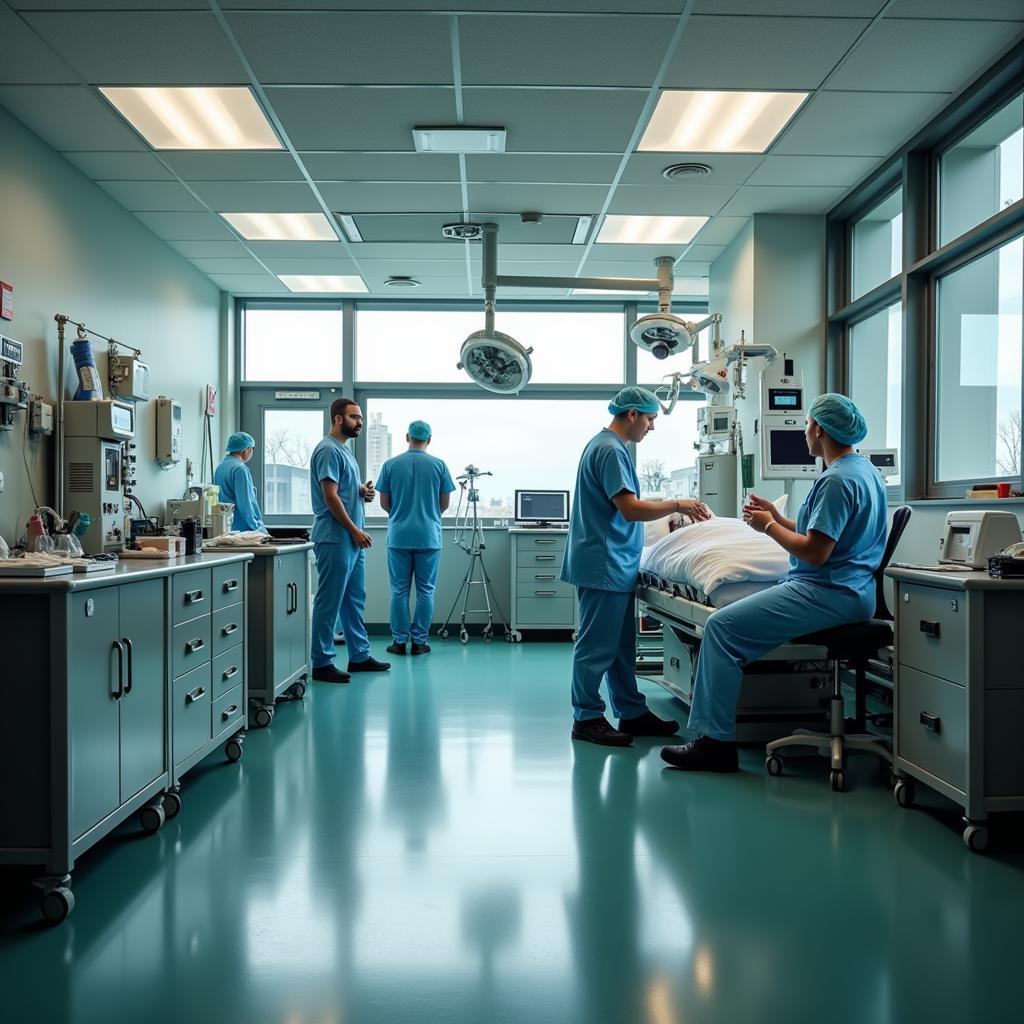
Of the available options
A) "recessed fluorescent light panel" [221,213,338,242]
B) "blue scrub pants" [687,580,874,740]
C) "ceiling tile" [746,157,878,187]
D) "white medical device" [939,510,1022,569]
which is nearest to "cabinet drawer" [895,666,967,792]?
"blue scrub pants" [687,580,874,740]

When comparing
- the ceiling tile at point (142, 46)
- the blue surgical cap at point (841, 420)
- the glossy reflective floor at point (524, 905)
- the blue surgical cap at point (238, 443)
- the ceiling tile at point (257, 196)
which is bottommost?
the glossy reflective floor at point (524, 905)

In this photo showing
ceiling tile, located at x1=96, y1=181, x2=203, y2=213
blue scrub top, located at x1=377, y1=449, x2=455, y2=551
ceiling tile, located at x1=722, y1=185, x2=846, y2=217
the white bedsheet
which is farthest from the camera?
blue scrub top, located at x1=377, y1=449, x2=455, y2=551

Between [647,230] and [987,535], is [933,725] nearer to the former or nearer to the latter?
[987,535]

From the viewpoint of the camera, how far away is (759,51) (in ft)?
11.5

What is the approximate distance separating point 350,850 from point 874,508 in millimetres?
2147

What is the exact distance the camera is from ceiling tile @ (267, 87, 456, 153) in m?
3.85

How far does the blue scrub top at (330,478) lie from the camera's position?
5.10m

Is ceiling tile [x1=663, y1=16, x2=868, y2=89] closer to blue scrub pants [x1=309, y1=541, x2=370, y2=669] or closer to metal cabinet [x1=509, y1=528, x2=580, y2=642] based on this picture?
blue scrub pants [x1=309, y1=541, x2=370, y2=669]

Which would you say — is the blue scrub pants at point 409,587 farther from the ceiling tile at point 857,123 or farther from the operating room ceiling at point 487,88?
the ceiling tile at point 857,123

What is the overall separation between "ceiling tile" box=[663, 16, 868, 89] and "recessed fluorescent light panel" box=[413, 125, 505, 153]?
90cm

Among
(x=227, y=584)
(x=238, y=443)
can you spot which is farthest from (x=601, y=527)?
(x=238, y=443)

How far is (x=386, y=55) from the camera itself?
3510mm

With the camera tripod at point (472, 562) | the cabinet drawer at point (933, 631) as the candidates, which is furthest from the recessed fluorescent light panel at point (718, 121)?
the camera tripod at point (472, 562)

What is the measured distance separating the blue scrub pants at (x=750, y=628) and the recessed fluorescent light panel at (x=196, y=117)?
306 centimetres
